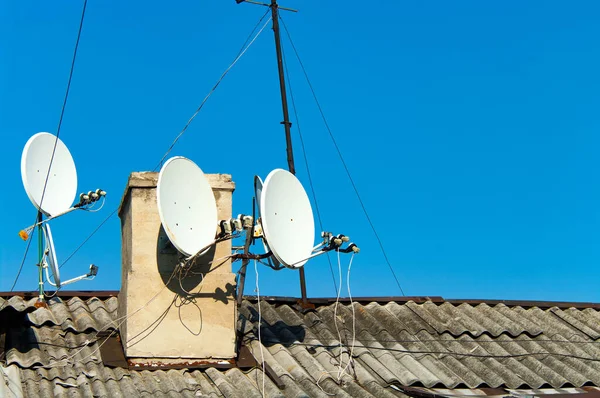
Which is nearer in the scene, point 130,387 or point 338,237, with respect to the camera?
point 130,387

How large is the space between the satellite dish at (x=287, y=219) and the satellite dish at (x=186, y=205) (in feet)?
2.94

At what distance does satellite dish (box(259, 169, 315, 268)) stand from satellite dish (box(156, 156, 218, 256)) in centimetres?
90

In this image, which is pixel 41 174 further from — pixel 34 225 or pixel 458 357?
pixel 458 357

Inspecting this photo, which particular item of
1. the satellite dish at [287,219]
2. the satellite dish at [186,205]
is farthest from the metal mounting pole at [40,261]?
the satellite dish at [287,219]

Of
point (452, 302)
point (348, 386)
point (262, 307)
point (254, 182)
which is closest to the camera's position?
point (348, 386)

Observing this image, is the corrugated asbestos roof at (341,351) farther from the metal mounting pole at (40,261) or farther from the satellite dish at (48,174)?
the satellite dish at (48,174)

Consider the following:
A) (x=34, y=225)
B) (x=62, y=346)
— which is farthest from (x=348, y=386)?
(x=34, y=225)

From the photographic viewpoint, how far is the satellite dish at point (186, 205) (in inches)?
459

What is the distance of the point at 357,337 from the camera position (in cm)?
1331

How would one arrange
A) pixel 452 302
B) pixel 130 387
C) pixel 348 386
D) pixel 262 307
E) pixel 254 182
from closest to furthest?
pixel 130 387 < pixel 348 386 < pixel 254 182 < pixel 262 307 < pixel 452 302

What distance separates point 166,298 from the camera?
12.0 m

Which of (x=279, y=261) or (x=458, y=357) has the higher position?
(x=279, y=261)

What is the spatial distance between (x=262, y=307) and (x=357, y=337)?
5.42 ft

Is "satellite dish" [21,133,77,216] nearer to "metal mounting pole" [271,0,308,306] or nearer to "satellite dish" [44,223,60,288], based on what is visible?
"satellite dish" [44,223,60,288]
